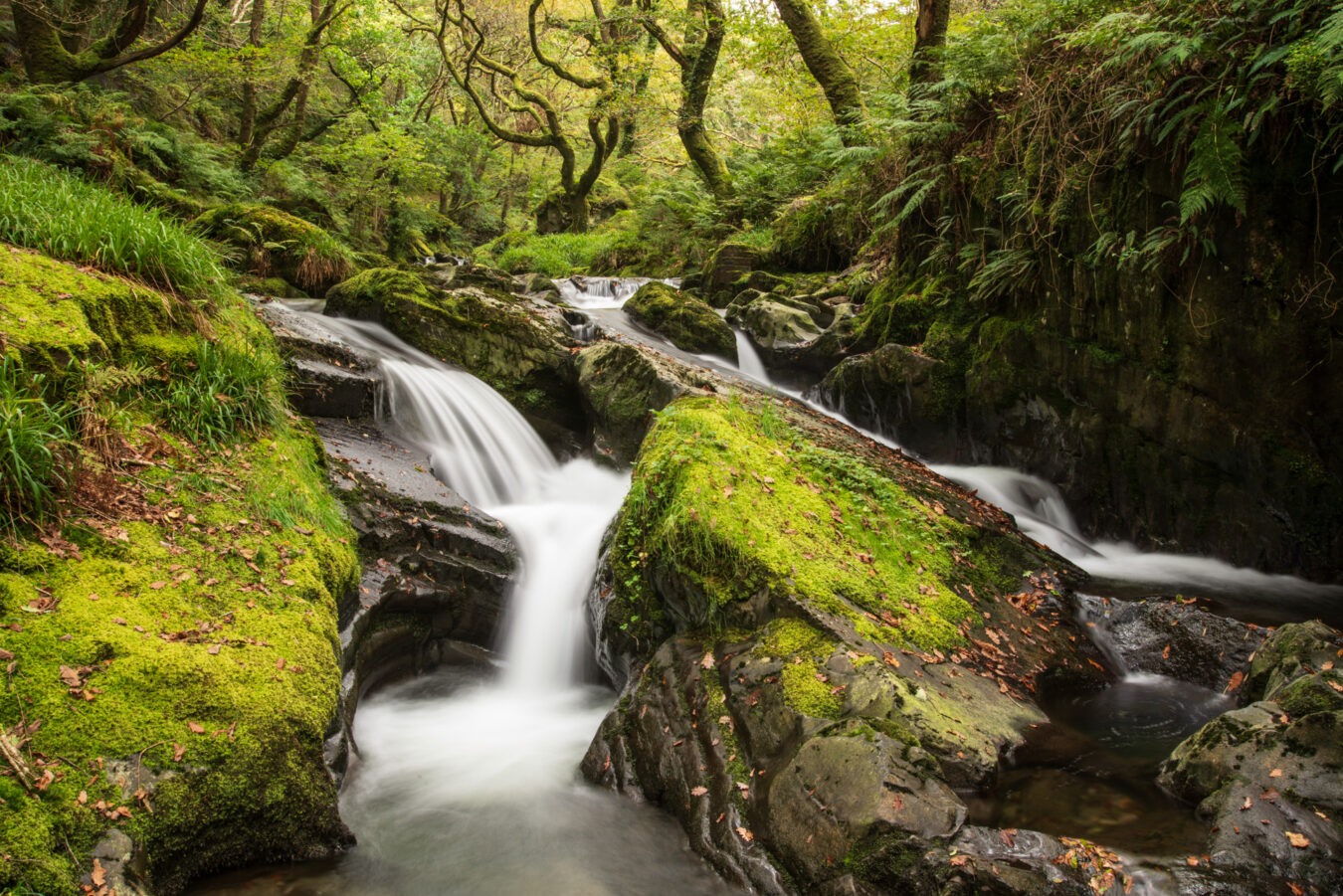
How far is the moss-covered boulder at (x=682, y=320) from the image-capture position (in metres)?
11.3

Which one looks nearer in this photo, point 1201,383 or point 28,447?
point 28,447

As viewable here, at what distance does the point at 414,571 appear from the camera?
5.53 meters

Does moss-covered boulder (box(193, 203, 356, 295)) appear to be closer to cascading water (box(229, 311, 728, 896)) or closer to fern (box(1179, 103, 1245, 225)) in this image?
cascading water (box(229, 311, 728, 896))

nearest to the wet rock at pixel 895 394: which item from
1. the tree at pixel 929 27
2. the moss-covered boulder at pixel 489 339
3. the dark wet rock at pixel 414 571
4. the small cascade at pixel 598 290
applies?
the moss-covered boulder at pixel 489 339

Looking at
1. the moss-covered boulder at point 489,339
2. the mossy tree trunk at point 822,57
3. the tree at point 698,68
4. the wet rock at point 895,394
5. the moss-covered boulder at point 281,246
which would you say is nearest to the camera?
the wet rock at point 895,394

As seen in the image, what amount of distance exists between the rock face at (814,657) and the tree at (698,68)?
12779 mm

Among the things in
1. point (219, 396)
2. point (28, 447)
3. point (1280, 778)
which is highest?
point (219, 396)

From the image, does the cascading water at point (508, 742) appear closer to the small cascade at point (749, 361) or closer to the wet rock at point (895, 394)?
the wet rock at point (895, 394)

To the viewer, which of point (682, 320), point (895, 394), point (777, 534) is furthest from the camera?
point (682, 320)

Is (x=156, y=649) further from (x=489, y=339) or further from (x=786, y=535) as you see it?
Result: (x=489, y=339)

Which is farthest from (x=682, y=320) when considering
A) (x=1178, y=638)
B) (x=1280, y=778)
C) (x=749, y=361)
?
(x=1280, y=778)

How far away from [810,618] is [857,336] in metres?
6.89

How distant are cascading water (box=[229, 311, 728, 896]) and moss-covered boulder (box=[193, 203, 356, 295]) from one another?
13.3ft

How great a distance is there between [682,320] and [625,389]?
398cm
